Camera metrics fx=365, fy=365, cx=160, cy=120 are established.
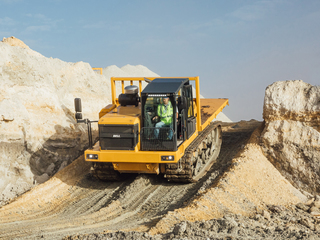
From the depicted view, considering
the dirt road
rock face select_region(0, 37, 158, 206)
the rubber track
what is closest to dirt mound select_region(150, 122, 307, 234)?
the dirt road

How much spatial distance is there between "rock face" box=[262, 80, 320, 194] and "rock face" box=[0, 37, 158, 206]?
6979mm

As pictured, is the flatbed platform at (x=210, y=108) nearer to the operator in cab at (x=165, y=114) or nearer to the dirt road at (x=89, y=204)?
the dirt road at (x=89, y=204)

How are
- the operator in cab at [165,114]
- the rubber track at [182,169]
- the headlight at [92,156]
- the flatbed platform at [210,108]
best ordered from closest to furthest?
the operator in cab at [165,114]
the headlight at [92,156]
the rubber track at [182,169]
the flatbed platform at [210,108]

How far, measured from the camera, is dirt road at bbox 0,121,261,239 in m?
7.90

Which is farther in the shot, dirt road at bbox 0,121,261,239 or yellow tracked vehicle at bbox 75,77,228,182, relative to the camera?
yellow tracked vehicle at bbox 75,77,228,182

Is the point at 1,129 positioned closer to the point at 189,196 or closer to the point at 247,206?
the point at 189,196

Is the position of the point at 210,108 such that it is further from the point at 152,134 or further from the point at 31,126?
the point at 31,126

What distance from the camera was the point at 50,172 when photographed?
42.0ft

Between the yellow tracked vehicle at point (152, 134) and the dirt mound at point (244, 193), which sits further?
the yellow tracked vehicle at point (152, 134)

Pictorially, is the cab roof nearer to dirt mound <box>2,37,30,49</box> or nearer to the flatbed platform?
the flatbed platform

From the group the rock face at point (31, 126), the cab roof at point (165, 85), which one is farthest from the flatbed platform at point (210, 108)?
the rock face at point (31, 126)

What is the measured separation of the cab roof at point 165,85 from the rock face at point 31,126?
16.7 ft

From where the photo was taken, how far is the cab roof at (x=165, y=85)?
30.8ft

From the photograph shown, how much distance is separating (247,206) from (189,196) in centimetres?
150
